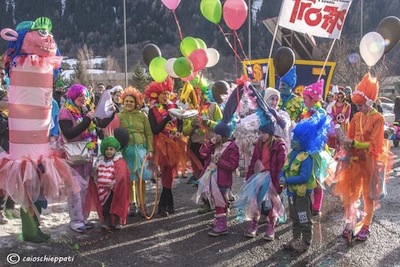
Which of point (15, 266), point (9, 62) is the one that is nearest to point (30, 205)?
point (15, 266)

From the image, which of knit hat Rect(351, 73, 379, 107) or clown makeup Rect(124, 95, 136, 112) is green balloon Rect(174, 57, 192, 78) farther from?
knit hat Rect(351, 73, 379, 107)

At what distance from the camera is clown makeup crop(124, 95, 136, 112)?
5.52m

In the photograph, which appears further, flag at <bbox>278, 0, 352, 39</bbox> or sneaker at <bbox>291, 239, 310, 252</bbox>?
flag at <bbox>278, 0, 352, 39</bbox>

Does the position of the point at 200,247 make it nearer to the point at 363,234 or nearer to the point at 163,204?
the point at 163,204

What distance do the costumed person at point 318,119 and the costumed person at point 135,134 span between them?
2.04 m

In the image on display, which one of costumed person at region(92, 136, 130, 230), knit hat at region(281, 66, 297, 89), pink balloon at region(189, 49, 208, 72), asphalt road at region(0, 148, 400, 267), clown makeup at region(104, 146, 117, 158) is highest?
pink balloon at region(189, 49, 208, 72)

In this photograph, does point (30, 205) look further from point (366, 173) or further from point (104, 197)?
point (366, 173)

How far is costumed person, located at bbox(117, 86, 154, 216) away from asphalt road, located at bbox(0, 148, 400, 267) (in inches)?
28.8

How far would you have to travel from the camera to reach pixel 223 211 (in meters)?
5.13

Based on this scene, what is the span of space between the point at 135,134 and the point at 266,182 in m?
1.81

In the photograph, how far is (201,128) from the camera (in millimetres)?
6453

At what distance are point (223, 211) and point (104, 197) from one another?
1.43 meters

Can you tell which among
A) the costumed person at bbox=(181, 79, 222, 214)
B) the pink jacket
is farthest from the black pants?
the costumed person at bbox=(181, 79, 222, 214)

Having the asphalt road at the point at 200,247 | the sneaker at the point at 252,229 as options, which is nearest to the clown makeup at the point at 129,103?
the asphalt road at the point at 200,247
